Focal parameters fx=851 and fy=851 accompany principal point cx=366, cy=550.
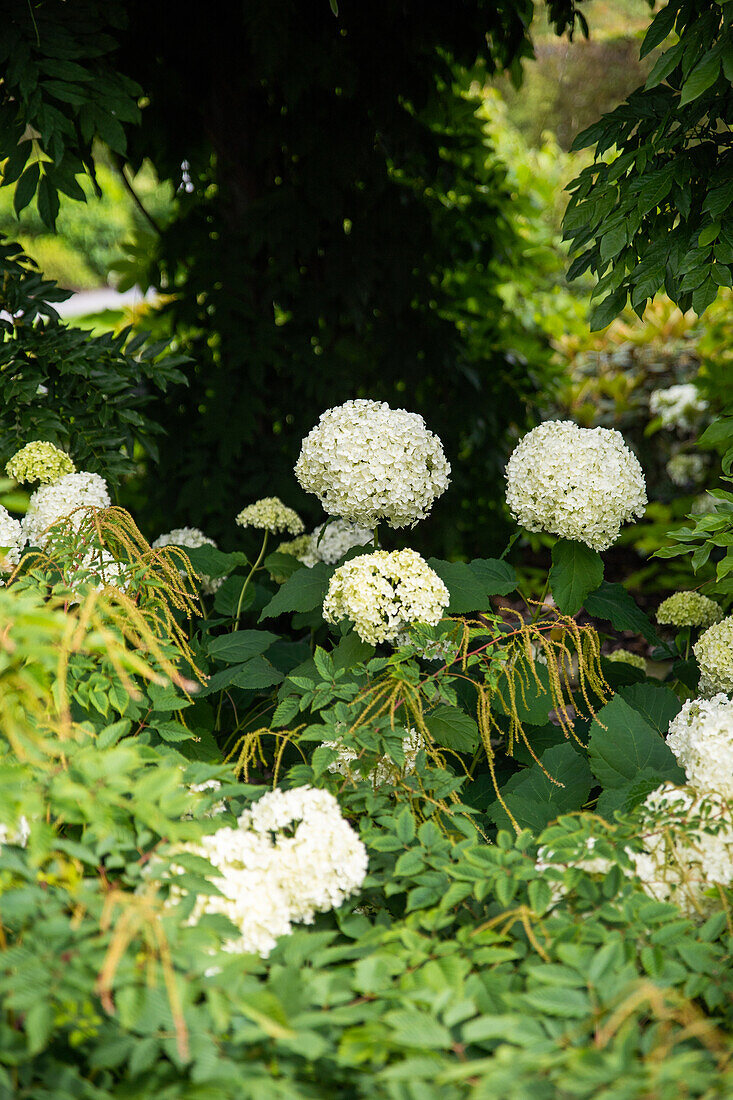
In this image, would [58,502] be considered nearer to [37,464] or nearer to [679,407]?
[37,464]

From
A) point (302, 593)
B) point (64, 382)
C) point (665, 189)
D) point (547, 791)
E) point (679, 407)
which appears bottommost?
point (679, 407)

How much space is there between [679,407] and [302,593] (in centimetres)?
341

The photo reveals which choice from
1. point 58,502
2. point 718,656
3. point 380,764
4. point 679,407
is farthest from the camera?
point 679,407

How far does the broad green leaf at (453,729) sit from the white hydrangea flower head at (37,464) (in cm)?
109

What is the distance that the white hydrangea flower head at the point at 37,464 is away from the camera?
1987 millimetres

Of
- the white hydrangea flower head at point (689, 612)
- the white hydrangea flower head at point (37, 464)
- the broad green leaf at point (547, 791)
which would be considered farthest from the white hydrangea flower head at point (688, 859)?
the white hydrangea flower head at point (37, 464)

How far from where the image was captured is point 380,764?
1476 mm

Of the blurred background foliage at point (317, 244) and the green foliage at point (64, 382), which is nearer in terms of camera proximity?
the green foliage at point (64, 382)

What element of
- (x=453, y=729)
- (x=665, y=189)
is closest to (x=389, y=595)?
(x=453, y=729)

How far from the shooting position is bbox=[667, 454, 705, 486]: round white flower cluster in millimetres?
4562

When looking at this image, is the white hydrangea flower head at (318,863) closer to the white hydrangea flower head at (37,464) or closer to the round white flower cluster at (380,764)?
the round white flower cluster at (380,764)

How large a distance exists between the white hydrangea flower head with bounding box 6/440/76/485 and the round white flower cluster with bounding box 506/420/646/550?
1.07m

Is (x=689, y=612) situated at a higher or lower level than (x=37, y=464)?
lower

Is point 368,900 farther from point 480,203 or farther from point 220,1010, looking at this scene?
point 480,203
